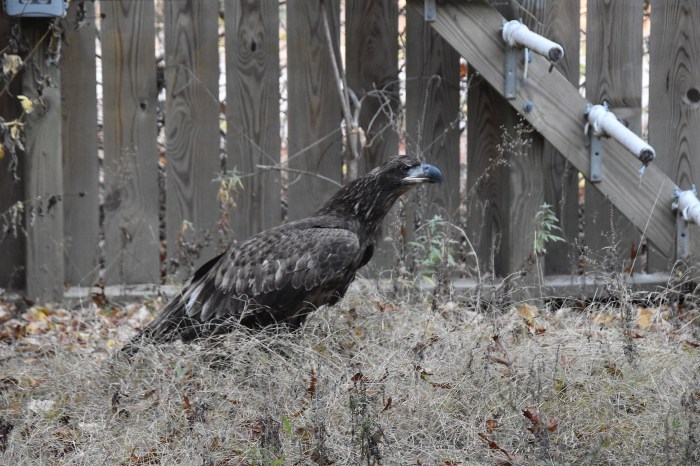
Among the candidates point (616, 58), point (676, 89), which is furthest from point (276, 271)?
point (676, 89)

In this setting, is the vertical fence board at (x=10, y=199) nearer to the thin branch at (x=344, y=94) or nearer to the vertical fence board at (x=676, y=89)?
the thin branch at (x=344, y=94)

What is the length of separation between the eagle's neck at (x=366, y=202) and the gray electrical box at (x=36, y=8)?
6.99 ft

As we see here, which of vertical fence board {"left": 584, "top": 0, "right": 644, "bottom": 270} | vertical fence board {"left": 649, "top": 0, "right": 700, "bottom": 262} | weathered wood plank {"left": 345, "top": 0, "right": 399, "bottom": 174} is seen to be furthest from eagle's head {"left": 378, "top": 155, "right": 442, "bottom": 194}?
vertical fence board {"left": 649, "top": 0, "right": 700, "bottom": 262}

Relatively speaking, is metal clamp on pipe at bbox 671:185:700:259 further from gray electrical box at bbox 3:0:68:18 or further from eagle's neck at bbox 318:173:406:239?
gray electrical box at bbox 3:0:68:18

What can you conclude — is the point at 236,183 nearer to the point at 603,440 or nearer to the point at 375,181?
the point at 375,181

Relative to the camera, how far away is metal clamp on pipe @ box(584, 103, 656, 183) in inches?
268

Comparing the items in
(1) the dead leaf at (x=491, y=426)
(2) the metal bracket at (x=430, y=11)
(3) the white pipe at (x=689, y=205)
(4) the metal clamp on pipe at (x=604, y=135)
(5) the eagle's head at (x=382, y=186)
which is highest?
(2) the metal bracket at (x=430, y=11)

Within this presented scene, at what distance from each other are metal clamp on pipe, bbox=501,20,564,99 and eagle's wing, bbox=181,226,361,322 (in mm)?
1597

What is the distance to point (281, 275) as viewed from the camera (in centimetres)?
596

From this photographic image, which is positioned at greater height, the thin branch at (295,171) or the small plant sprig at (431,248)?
the thin branch at (295,171)

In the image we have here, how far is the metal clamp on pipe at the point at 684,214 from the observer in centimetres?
720

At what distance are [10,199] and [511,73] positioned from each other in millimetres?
3241

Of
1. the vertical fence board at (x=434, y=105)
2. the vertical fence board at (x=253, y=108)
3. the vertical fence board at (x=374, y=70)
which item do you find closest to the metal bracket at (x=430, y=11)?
the vertical fence board at (x=434, y=105)

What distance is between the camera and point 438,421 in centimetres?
495
